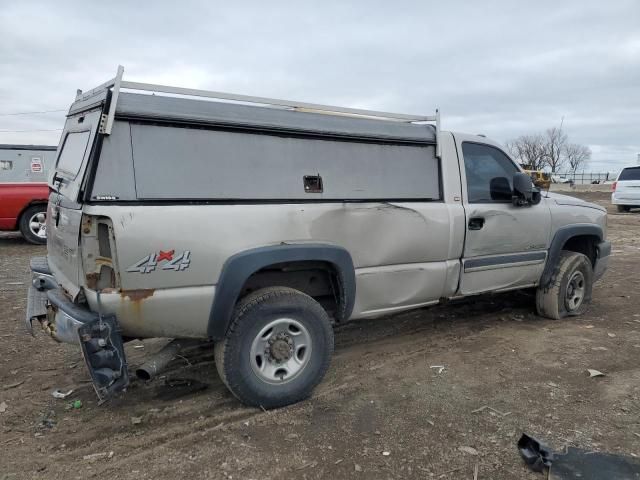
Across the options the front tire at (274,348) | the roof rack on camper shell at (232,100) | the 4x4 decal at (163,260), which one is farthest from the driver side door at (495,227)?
the 4x4 decal at (163,260)

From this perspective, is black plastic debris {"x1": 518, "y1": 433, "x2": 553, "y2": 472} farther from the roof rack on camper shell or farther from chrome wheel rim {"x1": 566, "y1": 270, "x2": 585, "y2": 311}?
chrome wheel rim {"x1": 566, "y1": 270, "x2": 585, "y2": 311}

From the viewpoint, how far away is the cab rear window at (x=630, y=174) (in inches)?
Result: 754

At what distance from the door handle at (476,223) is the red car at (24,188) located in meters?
9.00

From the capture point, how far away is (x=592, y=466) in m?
3.01

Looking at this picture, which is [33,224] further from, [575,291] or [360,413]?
[575,291]

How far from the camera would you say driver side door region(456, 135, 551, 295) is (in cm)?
482

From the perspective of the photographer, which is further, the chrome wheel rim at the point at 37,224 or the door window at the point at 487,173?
the chrome wheel rim at the point at 37,224

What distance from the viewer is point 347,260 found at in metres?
3.93

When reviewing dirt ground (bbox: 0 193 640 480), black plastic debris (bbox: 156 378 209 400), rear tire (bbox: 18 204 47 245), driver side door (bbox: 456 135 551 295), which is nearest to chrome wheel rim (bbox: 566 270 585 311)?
dirt ground (bbox: 0 193 640 480)

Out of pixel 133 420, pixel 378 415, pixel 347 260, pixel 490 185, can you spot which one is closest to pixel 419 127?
pixel 490 185

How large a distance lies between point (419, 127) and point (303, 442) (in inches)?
107

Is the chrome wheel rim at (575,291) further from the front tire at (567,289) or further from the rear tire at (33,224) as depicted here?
the rear tire at (33,224)

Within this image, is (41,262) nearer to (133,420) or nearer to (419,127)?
(133,420)

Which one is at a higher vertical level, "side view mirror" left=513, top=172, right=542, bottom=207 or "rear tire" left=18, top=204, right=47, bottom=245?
"side view mirror" left=513, top=172, right=542, bottom=207
